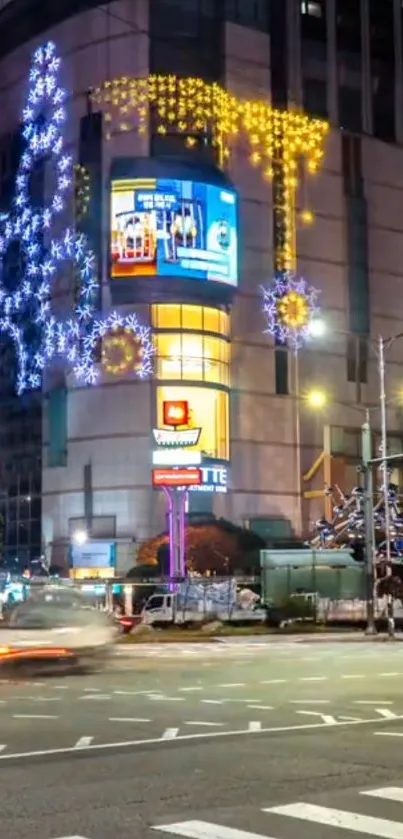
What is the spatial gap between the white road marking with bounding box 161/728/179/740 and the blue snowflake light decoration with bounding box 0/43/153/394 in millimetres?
51639

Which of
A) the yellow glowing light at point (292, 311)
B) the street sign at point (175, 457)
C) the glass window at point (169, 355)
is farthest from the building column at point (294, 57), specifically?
the street sign at point (175, 457)

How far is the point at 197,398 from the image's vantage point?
66000 mm

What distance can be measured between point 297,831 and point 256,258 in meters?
63.7

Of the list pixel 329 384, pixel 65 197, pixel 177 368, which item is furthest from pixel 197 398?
pixel 65 197

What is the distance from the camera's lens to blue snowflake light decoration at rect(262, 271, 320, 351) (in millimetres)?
69812

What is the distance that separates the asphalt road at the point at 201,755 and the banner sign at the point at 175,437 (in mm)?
40257

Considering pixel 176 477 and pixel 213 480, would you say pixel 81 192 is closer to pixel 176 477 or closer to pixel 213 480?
pixel 213 480

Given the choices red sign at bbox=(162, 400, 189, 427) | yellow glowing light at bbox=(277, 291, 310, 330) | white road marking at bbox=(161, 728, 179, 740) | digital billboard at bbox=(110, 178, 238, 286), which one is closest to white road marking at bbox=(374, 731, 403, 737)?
white road marking at bbox=(161, 728, 179, 740)

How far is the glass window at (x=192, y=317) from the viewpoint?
2618 inches

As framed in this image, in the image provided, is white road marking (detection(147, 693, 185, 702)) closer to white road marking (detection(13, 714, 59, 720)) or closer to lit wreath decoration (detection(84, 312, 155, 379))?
white road marking (detection(13, 714, 59, 720))

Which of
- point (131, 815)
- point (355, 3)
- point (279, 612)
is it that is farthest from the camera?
point (355, 3)

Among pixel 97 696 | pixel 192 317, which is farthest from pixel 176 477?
pixel 97 696

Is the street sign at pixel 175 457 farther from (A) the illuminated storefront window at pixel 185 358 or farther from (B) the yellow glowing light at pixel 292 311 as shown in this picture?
(B) the yellow glowing light at pixel 292 311

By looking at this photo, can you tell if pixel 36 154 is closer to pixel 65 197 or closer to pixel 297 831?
pixel 65 197
